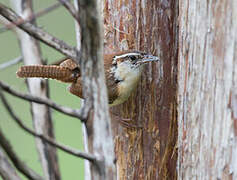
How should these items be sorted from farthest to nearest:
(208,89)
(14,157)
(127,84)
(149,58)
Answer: (127,84)
(149,58)
(208,89)
(14,157)

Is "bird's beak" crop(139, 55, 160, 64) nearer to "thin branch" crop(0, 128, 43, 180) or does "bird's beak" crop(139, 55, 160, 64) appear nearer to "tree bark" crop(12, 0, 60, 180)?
"tree bark" crop(12, 0, 60, 180)

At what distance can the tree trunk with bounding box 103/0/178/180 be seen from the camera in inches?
87.0

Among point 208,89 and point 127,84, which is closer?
point 208,89

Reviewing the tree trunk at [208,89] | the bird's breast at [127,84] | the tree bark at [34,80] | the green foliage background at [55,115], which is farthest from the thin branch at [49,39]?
the green foliage background at [55,115]

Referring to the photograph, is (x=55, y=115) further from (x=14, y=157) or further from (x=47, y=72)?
(x=14, y=157)

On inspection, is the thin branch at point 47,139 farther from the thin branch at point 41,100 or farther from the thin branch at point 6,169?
the thin branch at point 6,169

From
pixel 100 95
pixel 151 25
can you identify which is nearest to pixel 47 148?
pixel 151 25

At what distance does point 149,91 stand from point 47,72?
2.22 feet

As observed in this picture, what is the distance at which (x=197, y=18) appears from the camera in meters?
1.73

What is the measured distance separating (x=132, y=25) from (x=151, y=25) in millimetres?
119

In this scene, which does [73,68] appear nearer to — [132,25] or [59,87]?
[132,25]

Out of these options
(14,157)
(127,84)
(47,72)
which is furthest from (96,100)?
(47,72)

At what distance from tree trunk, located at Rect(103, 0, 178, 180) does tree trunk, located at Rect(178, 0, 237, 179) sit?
12.8 inches

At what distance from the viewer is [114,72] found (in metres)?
2.64
